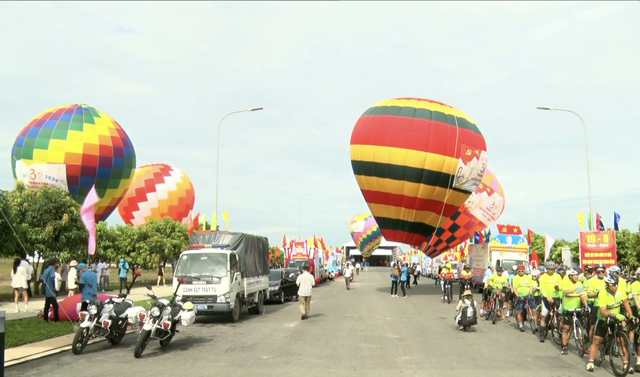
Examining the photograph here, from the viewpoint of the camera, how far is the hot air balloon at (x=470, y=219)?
36250 millimetres

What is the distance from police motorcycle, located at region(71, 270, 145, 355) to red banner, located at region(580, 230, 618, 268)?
20.0m

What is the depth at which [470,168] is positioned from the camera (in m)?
29.4

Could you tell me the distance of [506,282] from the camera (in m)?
17.8

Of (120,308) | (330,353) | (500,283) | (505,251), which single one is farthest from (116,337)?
(505,251)

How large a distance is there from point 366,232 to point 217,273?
56.0m

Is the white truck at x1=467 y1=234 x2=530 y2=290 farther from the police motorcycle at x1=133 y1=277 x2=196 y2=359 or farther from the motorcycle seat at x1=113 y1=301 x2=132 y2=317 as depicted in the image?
the motorcycle seat at x1=113 y1=301 x2=132 y2=317

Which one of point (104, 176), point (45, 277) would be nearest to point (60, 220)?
point (104, 176)

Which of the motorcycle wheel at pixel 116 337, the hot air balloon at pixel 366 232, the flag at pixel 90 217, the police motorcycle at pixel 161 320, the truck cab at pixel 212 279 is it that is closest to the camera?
the police motorcycle at pixel 161 320

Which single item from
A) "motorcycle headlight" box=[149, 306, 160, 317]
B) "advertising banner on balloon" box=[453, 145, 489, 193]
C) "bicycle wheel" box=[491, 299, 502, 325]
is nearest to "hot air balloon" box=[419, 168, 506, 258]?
"advertising banner on balloon" box=[453, 145, 489, 193]

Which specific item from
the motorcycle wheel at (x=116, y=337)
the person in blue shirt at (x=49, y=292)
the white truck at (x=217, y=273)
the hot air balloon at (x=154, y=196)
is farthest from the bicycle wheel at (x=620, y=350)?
the hot air balloon at (x=154, y=196)

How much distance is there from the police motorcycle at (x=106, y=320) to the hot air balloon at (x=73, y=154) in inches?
972

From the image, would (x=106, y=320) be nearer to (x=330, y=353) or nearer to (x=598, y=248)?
(x=330, y=353)

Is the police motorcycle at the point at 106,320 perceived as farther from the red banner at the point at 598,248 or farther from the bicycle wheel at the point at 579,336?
the red banner at the point at 598,248

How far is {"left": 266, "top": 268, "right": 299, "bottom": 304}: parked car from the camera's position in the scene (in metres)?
26.1
